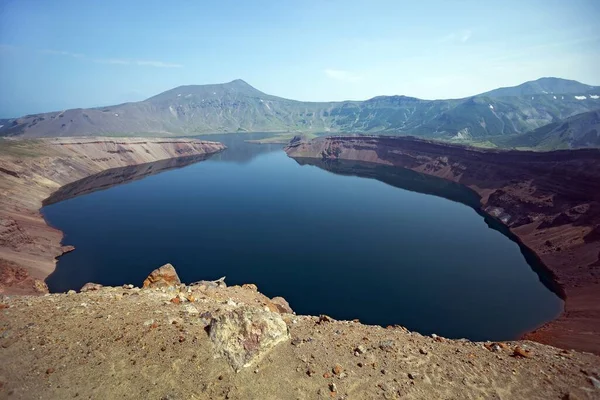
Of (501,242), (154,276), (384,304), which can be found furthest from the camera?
(501,242)

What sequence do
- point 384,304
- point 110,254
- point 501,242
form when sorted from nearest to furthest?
point 384,304
point 110,254
point 501,242

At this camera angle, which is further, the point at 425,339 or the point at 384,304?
the point at 384,304

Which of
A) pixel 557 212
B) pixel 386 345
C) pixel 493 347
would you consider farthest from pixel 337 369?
pixel 557 212

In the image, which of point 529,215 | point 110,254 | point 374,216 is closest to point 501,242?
point 529,215

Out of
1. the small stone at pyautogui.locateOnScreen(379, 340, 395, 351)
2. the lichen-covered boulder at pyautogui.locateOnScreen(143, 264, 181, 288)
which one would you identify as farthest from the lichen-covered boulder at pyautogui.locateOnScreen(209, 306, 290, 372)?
the lichen-covered boulder at pyautogui.locateOnScreen(143, 264, 181, 288)

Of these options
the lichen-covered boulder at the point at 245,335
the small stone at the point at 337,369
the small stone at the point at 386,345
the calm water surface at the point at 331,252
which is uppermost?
the lichen-covered boulder at the point at 245,335

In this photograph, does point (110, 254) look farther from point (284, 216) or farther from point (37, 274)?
point (284, 216)

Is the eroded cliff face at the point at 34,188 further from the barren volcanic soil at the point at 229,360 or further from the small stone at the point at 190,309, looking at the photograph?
the small stone at the point at 190,309

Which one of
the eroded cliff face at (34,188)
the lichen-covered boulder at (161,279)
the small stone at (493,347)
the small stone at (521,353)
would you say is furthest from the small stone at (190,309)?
the eroded cliff face at (34,188)
